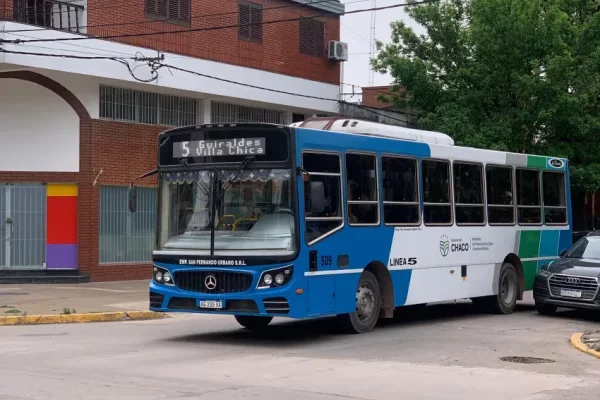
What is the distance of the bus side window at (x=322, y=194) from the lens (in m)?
13.3

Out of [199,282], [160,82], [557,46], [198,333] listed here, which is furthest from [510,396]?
[557,46]

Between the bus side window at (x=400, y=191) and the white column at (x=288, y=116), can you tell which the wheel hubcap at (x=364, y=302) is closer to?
the bus side window at (x=400, y=191)

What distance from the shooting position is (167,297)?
1362 centimetres

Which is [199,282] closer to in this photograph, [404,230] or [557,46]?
[404,230]

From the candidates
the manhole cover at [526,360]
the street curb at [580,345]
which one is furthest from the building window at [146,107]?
the manhole cover at [526,360]

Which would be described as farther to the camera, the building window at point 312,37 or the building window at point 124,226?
the building window at point 312,37

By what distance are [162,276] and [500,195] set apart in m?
7.56

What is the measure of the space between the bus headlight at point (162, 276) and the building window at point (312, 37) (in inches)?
714

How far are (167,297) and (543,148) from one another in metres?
18.8

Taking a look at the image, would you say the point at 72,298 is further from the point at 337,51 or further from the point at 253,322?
the point at 337,51

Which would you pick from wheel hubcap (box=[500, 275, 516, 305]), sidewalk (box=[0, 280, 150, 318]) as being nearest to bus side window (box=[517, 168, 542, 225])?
wheel hubcap (box=[500, 275, 516, 305])

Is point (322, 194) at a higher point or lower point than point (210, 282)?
higher

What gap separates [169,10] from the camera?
26.1m

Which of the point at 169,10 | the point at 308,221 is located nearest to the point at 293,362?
the point at 308,221
